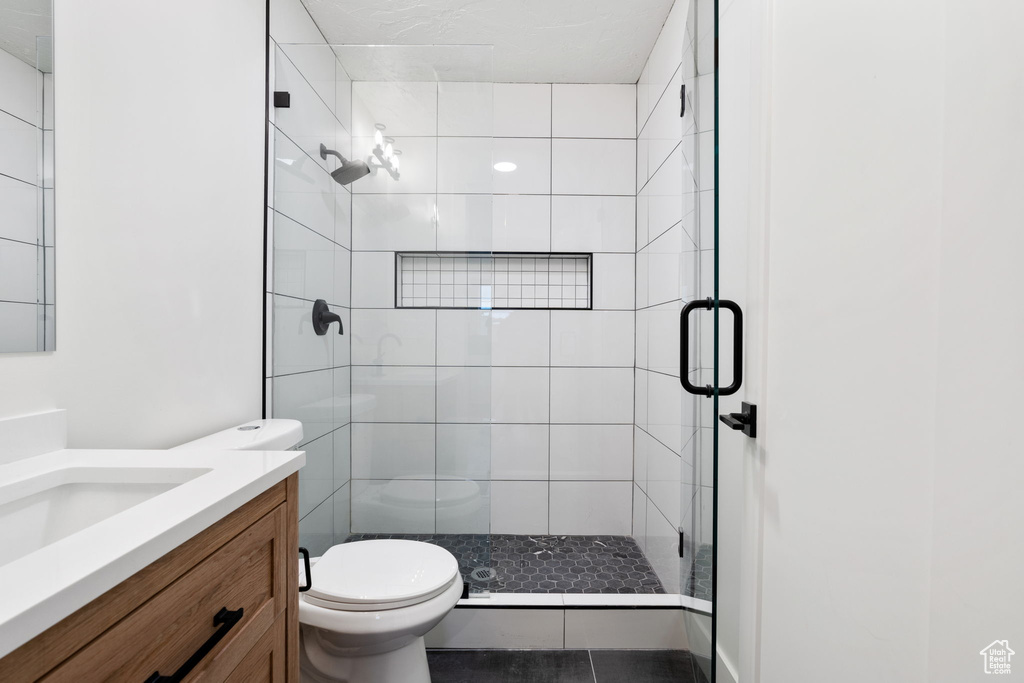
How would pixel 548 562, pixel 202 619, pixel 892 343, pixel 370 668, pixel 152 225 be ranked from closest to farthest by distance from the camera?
pixel 202 619 → pixel 892 343 → pixel 152 225 → pixel 370 668 → pixel 548 562

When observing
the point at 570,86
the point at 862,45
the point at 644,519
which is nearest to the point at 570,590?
the point at 644,519

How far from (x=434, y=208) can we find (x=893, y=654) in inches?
62.3

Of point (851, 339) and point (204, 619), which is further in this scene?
point (851, 339)

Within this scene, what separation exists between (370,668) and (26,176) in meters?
1.34

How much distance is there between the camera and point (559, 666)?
1619 millimetres

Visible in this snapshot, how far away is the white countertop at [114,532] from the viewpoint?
385 mm

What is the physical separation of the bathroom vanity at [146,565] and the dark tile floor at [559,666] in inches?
35.8

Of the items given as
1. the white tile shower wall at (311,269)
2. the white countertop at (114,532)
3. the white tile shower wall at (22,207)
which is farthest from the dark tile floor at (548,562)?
the white tile shower wall at (22,207)

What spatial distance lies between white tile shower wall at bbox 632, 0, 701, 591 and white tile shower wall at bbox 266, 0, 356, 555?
3.68 ft

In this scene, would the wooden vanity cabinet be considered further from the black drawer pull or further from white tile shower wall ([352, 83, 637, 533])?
white tile shower wall ([352, 83, 637, 533])

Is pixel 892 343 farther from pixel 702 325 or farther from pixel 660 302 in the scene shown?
pixel 660 302

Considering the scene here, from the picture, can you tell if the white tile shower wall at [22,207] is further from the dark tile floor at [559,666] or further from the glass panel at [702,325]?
the dark tile floor at [559,666]

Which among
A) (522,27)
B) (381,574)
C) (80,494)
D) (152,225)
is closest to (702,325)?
(381,574)

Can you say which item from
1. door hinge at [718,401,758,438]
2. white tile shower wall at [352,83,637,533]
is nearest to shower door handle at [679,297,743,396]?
door hinge at [718,401,758,438]
